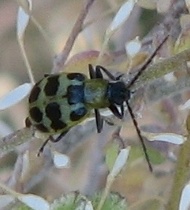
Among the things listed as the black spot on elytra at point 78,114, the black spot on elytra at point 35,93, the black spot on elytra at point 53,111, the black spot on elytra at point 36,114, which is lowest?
the black spot on elytra at point 78,114

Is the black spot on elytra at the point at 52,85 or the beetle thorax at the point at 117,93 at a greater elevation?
the black spot on elytra at the point at 52,85

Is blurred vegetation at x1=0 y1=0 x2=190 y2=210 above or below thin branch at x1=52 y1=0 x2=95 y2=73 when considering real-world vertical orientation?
below

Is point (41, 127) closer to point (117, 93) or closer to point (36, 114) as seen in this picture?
point (36, 114)

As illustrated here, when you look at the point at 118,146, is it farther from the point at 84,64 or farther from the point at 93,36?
the point at 93,36

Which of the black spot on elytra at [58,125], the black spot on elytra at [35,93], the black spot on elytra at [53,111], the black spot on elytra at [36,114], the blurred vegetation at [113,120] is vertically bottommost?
the blurred vegetation at [113,120]

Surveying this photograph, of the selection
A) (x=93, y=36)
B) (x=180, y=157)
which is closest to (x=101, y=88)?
(x=180, y=157)

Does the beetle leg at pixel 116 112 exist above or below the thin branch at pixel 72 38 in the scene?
below
